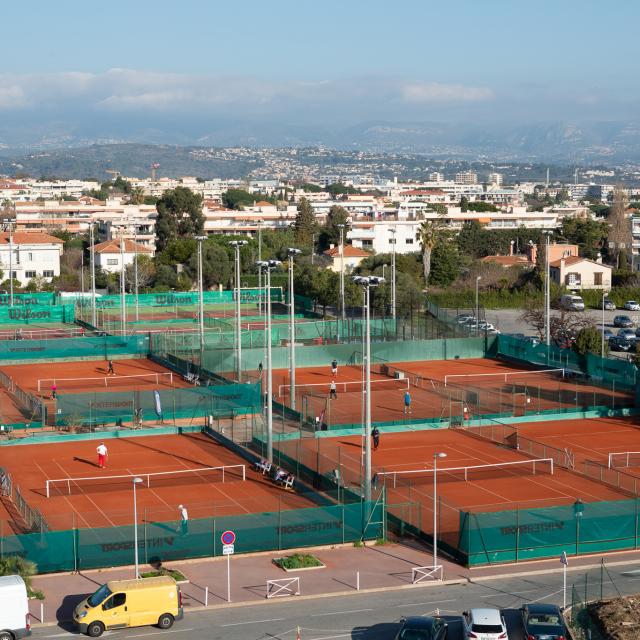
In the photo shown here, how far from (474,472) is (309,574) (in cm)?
1173

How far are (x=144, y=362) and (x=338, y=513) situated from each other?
32360 millimetres

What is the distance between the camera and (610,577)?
2659 cm

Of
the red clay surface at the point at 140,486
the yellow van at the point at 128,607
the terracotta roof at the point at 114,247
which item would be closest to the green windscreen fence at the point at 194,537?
the red clay surface at the point at 140,486

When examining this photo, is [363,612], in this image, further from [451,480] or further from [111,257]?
[111,257]

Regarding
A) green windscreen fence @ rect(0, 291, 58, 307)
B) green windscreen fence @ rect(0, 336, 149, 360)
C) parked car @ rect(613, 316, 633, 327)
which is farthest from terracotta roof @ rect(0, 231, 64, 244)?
parked car @ rect(613, 316, 633, 327)

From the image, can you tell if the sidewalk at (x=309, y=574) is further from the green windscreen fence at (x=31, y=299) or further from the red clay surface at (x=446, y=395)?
the green windscreen fence at (x=31, y=299)

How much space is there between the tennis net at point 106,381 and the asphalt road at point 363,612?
94.4 ft

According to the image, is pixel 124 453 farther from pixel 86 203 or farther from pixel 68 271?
pixel 86 203

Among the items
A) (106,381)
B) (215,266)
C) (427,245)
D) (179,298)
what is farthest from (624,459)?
(215,266)

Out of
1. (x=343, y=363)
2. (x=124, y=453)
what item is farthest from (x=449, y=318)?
(x=124, y=453)

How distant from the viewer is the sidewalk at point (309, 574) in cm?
2517

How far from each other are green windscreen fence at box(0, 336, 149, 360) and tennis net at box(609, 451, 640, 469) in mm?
28491

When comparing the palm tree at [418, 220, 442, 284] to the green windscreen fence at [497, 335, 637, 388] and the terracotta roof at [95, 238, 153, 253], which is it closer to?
the terracotta roof at [95, 238, 153, 253]

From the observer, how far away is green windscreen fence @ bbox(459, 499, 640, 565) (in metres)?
27.6
